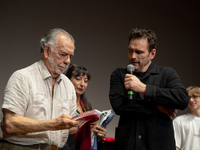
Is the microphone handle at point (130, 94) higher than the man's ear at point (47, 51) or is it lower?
lower

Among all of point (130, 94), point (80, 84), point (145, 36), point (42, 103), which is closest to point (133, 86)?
point (130, 94)

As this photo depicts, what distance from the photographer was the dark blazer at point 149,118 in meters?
1.88

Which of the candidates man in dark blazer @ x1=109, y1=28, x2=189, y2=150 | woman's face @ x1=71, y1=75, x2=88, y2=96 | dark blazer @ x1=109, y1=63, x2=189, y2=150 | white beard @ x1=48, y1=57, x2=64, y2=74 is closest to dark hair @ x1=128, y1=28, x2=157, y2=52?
man in dark blazer @ x1=109, y1=28, x2=189, y2=150

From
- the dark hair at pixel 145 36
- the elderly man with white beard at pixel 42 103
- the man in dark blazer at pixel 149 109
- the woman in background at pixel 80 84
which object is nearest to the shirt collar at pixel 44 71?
the elderly man with white beard at pixel 42 103

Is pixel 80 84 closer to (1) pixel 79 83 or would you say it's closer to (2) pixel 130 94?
(1) pixel 79 83

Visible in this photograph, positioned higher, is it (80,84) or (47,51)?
(47,51)

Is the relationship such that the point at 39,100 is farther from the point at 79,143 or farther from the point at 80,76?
the point at 80,76

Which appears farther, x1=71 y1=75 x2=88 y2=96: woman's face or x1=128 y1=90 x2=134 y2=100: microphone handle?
x1=71 y1=75 x2=88 y2=96: woman's face

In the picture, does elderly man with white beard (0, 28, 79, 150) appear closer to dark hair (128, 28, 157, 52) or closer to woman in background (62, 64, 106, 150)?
dark hair (128, 28, 157, 52)

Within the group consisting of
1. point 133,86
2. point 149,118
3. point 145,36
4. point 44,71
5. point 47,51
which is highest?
point 145,36

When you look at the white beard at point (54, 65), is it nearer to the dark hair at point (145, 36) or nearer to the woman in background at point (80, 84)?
the dark hair at point (145, 36)

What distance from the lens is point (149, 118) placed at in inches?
76.3

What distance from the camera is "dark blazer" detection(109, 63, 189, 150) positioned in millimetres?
1884

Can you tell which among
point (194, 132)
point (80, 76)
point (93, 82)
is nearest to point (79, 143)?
point (80, 76)
